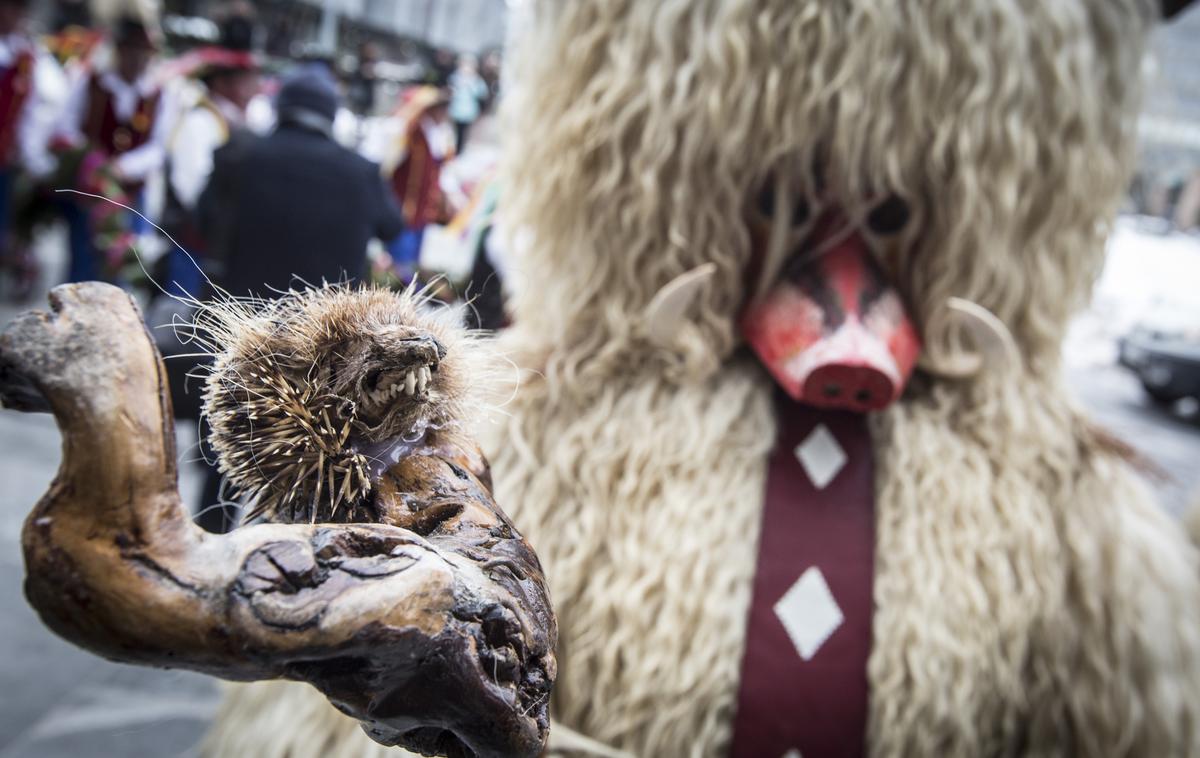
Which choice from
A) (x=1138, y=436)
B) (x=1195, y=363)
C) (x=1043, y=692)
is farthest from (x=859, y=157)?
(x=1195, y=363)

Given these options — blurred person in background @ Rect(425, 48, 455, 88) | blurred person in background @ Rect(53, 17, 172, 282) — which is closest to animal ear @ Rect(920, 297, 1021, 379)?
blurred person in background @ Rect(53, 17, 172, 282)

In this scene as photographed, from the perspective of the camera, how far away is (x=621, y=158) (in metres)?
1.08

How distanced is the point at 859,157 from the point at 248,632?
0.89 metres

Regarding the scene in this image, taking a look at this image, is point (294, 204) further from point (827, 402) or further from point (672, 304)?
point (827, 402)

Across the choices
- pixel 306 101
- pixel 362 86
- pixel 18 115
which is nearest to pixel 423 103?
pixel 18 115

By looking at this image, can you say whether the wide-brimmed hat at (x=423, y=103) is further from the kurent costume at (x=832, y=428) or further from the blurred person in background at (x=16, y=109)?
the kurent costume at (x=832, y=428)

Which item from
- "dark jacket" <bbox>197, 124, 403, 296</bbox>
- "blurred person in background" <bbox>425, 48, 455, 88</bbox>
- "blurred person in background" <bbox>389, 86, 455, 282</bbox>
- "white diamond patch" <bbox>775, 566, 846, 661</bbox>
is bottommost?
"blurred person in background" <bbox>389, 86, 455, 282</bbox>

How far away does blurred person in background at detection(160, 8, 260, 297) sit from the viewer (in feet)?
9.35

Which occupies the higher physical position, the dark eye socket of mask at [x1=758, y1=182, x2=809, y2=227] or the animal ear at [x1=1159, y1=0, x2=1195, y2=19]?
the animal ear at [x1=1159, y1=0, x2=1195, y2=19]

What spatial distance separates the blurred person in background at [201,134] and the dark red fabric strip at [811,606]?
6.78 ft

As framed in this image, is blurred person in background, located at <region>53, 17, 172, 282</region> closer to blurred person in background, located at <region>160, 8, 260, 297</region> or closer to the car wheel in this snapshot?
blurred person in background, located at <region>160, 8, 260, 297</region>

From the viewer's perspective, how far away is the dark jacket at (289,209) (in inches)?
50.8

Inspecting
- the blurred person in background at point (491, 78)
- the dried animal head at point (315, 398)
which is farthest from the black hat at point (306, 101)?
the blurred person in background at point (491, 78)

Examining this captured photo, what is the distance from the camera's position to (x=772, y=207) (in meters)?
1.10
